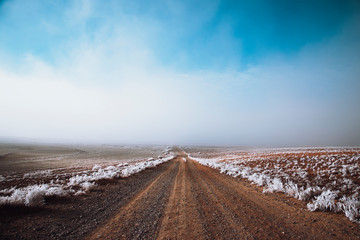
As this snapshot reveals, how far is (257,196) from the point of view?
750cm

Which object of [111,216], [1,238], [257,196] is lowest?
[257,196]

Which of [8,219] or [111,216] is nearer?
[8,219]

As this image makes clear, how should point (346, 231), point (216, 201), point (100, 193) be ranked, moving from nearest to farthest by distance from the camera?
point (346, 231)
point (216, 201)
point (100, 193)

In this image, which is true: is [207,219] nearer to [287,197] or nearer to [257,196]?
[257,196]

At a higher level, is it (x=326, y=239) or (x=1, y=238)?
(x=1, y=238)

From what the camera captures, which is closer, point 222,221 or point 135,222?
point 135,222

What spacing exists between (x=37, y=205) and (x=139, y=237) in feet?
14.3

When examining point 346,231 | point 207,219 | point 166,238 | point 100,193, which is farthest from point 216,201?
point 100,193

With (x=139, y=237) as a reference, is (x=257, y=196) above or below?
below

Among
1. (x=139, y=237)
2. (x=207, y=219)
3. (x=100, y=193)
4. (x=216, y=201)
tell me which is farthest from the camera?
(x=100, y=193)

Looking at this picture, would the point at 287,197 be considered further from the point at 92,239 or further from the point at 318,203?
the point at 92,239

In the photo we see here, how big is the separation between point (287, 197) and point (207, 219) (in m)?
4.86

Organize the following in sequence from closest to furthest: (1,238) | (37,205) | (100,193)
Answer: (1,238)
(37,205)
(100,193)

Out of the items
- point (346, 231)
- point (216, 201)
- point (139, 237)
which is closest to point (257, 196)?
point (216, 201)
